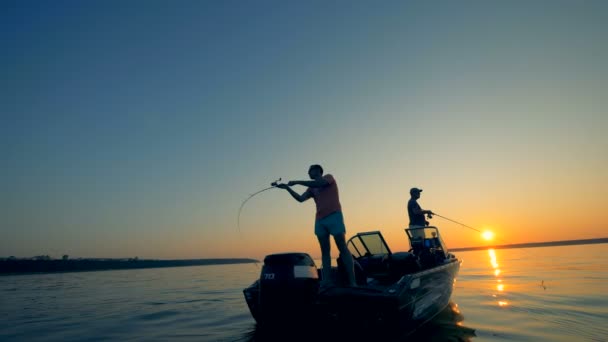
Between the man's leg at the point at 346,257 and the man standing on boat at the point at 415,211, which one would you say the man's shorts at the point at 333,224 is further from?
the man standing on boat at the point at 415,211

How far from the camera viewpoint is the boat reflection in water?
160 inches

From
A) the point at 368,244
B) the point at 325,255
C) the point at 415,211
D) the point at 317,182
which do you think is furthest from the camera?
the point at 415,211

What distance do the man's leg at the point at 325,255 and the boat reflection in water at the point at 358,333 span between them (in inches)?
34.5

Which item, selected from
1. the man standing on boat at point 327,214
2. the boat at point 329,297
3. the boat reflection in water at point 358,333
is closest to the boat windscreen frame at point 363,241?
the boat at point 329,297

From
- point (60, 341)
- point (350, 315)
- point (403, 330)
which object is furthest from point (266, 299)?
point (60, 341)

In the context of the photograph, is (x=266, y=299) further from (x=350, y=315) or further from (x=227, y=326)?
(x=227, y=326)

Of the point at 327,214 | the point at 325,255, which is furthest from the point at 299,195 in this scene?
the point at 325,255

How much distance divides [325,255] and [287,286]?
1.10 metres

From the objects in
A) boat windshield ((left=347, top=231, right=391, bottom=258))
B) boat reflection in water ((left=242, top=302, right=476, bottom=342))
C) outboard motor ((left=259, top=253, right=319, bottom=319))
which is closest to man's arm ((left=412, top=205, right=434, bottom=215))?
boat windshield ((left=347, top=231, right=391, bottom=258))

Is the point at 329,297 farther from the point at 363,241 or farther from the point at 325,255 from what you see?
the point at 363,241

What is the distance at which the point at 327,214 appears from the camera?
193 inches

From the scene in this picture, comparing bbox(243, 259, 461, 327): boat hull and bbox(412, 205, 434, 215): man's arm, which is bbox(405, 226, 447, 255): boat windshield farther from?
bbox(243, 259, 461, 327): boat hull

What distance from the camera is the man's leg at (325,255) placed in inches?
198

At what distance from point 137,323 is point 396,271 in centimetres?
600
